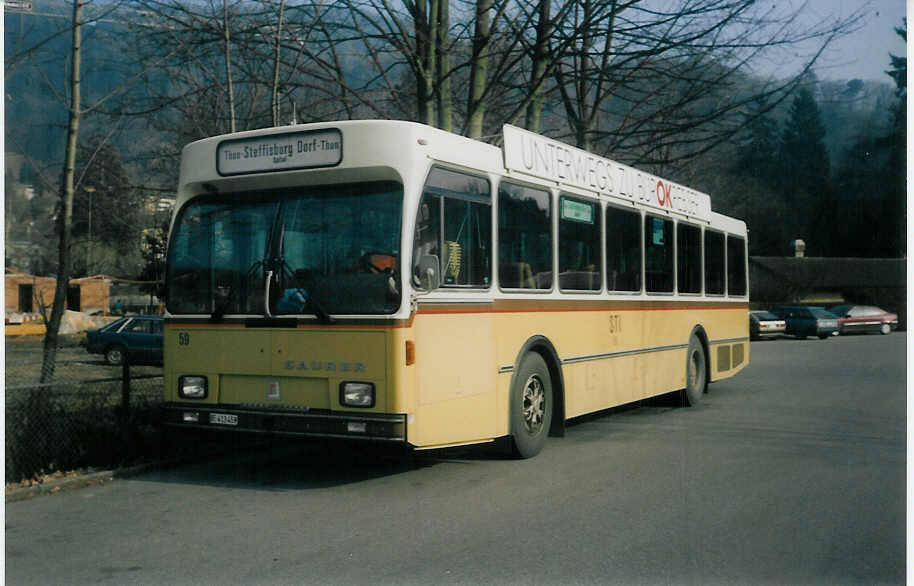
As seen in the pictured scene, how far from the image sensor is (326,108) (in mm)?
14930

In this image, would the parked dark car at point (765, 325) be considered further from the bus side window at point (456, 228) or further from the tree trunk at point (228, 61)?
the bus side window at point (456, 228)

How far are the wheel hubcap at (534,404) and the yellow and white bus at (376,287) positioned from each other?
2 cm

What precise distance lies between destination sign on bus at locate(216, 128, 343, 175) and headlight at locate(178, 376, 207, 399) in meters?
1.83

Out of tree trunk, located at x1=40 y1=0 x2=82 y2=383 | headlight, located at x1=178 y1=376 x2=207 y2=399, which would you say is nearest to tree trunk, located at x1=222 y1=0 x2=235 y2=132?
tree trunk, located at x1=40 y1=0 x2=82 y2=383

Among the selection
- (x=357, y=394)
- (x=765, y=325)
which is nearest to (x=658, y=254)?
(x=357, y=394)

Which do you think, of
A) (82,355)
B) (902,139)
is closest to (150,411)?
(902,139)

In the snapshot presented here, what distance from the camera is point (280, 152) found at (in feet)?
25.8

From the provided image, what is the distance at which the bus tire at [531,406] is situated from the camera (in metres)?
8.68

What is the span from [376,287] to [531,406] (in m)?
2.45

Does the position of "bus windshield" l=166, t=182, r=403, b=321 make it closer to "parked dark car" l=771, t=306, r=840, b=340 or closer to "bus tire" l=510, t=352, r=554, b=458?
"bus tire" l=510, t=352, r=554, b=458

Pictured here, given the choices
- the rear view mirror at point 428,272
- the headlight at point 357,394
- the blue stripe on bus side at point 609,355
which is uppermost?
the rear view mirror at point 428,272

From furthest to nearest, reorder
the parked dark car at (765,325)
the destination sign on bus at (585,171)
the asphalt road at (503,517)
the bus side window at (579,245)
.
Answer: the parked dark car at (765,325), the bus side window at (579,245), the destination sign on bus at (585,171), the asphalt road at (503,517)

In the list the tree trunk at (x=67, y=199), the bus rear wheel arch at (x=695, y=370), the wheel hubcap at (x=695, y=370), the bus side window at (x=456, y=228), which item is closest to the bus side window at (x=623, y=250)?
the bus rear wheel arch at (x=695, y=370)

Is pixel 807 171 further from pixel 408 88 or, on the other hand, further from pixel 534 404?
pixel 534 404
